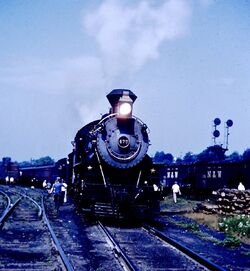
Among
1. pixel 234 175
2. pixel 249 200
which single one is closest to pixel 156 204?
pixel 249 200

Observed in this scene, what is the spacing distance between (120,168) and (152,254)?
4871mm

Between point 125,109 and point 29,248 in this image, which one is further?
point 125,109

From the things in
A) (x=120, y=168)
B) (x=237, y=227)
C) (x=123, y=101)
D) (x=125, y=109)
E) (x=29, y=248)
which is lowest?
(x=29, y=248)

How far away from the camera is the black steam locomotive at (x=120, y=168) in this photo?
1287 centimetres

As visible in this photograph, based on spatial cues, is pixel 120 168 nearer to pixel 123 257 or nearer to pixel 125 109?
pixel 125 109

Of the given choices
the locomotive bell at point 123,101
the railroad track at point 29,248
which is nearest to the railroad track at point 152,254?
the railroad track at point 29,248

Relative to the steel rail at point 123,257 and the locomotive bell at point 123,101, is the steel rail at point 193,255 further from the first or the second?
the locomotive bell at point 123,101

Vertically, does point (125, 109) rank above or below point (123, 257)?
above

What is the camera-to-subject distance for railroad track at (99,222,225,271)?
7.70 metres

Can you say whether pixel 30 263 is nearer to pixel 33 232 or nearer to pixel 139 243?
pixel 139 243

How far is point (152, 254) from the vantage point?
8.82 meters

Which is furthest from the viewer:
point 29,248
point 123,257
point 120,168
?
point 120,168

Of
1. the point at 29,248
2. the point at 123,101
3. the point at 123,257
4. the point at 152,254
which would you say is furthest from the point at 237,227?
the point at 29,248

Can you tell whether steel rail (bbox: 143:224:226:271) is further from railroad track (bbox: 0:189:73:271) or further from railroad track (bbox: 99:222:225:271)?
railroad track (bbox: 0:189:73:271)
